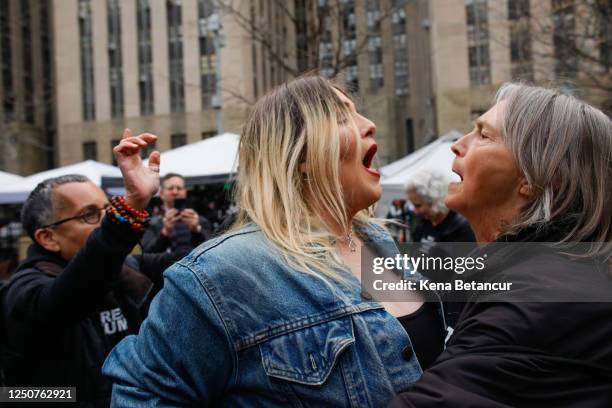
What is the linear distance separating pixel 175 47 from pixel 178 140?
7060mm

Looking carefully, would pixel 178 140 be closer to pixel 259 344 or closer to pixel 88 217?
pixel 88 217

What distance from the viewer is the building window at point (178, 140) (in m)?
41.8

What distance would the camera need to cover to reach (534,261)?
52.9 inches

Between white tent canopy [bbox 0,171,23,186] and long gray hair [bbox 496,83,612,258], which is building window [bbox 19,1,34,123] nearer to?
white tent canopy [bbox 0,171,23,186]

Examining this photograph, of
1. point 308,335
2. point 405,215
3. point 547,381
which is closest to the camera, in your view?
point 547,381

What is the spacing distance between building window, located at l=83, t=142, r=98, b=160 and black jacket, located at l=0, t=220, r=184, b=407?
42.6 m

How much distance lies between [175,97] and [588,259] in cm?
4283

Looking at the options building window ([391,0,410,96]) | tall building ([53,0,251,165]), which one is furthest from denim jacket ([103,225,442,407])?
building window ([391,0,410,96])

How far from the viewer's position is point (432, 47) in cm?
3578

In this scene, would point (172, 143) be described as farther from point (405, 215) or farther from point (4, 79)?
point (405, 215)

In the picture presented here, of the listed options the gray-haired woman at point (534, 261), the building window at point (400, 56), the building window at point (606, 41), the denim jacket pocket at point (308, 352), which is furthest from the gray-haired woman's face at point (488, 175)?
the building window at point (400, 56)

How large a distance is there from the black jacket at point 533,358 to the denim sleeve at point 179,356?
0.52 metres

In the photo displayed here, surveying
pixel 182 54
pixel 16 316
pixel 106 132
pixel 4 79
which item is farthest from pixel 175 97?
pixel 16 316

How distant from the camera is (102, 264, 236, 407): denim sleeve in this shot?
146 centimetres
